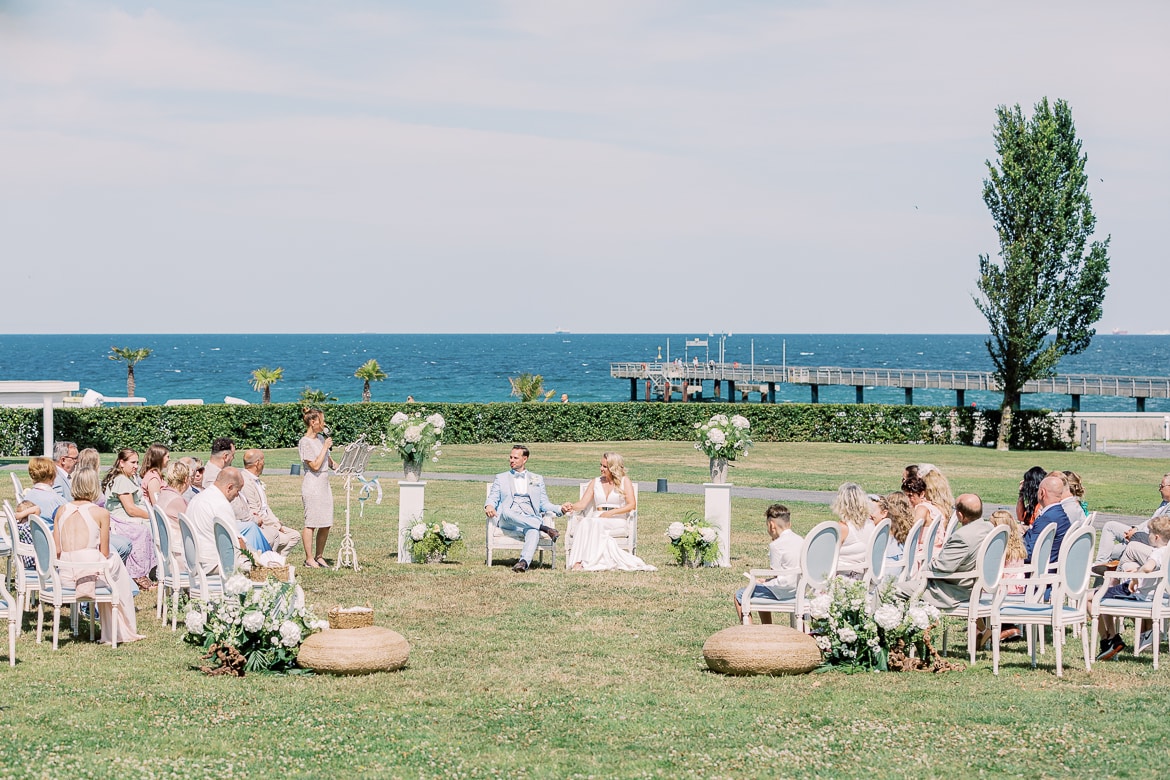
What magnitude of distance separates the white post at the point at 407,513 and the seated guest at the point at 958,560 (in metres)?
7.08

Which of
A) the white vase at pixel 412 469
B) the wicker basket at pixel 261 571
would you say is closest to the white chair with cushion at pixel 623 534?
the white vase at pixel 412 469

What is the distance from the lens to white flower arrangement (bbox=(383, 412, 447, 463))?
16.1 meters

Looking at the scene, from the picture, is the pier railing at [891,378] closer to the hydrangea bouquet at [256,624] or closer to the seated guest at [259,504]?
the seated guest at [259,504]

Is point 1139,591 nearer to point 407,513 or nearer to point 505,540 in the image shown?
point 505,540

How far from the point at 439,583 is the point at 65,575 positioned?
446 centimetres

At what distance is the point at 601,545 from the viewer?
50.2ft

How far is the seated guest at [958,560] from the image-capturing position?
1034 centimetres

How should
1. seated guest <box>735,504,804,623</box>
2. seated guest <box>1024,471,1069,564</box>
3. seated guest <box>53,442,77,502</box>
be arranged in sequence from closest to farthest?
1. seated guest <box>735,504,804,623</box>
2. seated guest <box>1024,471,1069,564</box>
3. seated guest <box>53,442,77,502</box>

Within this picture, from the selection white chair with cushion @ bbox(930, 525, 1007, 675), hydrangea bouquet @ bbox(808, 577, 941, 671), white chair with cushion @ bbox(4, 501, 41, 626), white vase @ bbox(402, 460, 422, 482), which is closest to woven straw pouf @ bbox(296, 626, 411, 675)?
white chair with cushion @ bbox(4, 501, 41, 626)

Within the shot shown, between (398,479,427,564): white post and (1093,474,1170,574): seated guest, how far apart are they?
26.2 ft

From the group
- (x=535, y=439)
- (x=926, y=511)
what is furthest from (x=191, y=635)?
(x=535, y=439)

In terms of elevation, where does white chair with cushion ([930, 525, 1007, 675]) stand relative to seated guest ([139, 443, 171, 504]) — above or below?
below

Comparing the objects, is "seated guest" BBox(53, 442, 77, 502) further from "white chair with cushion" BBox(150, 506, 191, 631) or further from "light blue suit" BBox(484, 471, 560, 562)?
"light blue suit" BBox(484, 471, 560, 562)

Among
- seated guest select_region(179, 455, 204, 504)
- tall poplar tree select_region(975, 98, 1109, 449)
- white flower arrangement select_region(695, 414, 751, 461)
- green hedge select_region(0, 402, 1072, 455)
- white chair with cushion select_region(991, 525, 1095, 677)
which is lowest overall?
green hedge select_region(0, 402, 1072, 455)
